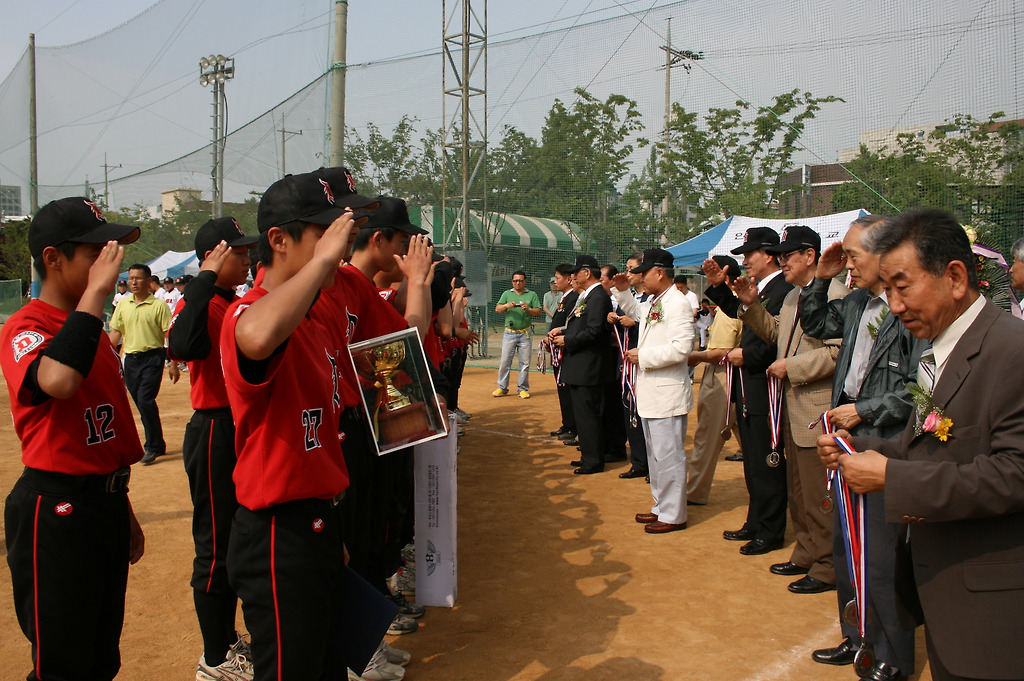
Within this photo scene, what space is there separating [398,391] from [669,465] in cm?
325

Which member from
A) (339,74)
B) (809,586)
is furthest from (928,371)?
(339,74)

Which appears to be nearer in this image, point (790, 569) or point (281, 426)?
point (281, 426)

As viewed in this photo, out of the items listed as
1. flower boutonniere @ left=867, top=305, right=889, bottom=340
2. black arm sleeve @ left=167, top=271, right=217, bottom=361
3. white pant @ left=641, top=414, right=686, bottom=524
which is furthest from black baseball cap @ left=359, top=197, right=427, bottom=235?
white pant @ left=641, top=414, right=686, bottom=524

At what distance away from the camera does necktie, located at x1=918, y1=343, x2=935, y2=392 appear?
7.31 feet

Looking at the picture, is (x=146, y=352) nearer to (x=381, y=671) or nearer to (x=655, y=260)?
(x=655, y=260)

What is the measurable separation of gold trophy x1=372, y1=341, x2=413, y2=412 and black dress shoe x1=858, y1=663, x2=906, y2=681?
249 cm

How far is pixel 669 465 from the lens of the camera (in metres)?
5.68

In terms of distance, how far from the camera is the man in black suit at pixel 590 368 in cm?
757

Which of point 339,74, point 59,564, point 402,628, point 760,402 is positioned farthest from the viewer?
point 339,74

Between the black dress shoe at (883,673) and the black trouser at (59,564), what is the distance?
3263mm

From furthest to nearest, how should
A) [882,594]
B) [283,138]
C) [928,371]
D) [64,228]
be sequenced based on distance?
[283,138], [882,594], [64,228], [928,371]

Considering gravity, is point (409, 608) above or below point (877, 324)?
below

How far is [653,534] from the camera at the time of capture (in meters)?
5.70

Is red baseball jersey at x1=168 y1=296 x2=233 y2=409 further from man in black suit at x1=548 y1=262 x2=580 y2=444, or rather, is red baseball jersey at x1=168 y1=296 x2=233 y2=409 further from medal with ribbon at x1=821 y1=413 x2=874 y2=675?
man in black suit at x1=548 y1=262 x2=580 y2=444
